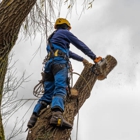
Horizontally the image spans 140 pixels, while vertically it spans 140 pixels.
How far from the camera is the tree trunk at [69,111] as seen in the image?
3.11 metres

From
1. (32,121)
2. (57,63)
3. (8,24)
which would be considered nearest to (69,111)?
(32,121)

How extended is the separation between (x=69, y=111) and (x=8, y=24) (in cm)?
135

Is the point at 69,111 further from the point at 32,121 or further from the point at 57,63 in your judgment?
the point at 57,63

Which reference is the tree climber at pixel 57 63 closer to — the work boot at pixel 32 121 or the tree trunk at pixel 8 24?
the work boot at pixel 32 121

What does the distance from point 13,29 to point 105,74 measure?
5.70 feet

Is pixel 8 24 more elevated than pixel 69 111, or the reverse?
pixel 8 24

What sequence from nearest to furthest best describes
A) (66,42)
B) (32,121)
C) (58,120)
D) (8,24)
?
(8,24) → (58,120) → (32,121) → (66,42)

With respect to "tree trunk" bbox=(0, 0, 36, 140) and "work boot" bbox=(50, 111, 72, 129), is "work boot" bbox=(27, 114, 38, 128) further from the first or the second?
"tree trunk" bbox=(0, 0, 36, 140)

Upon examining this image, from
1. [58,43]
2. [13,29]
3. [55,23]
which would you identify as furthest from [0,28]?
[55,23]

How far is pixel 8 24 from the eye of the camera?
2.75 m

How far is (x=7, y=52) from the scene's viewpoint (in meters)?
2.79

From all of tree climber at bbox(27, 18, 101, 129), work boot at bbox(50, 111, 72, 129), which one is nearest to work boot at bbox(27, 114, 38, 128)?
tree climber at bbox(27, 18, 101, 129)

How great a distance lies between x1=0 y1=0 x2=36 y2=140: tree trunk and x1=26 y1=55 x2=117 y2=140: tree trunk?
71 centimetres

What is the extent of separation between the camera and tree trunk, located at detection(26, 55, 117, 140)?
10.2 ft
